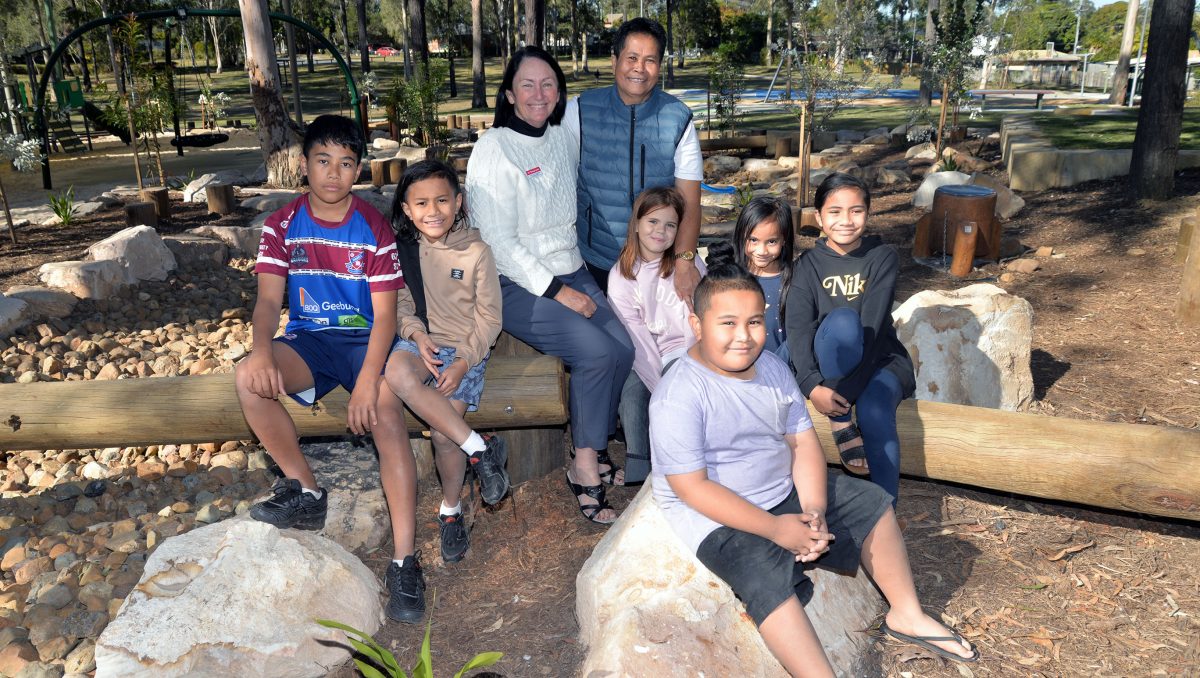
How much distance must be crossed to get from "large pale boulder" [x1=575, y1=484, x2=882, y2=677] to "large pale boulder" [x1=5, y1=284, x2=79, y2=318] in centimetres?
518

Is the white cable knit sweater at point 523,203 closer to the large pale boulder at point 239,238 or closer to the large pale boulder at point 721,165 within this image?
the large pale boulder at point 239,238

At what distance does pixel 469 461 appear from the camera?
3.33 metres

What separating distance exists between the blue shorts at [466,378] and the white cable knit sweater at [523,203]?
1.42ft

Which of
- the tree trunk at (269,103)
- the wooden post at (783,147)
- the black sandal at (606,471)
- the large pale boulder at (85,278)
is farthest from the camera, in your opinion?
the wooden post at (783,147)

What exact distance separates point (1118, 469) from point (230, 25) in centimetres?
5092

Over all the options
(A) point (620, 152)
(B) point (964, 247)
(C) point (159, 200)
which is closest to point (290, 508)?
(A) point (620, 152)

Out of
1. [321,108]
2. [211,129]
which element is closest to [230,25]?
[321,108]

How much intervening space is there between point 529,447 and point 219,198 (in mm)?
7663

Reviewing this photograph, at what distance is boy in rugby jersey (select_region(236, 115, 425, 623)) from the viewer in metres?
3.22

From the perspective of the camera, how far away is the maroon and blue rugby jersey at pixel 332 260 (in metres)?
3.33

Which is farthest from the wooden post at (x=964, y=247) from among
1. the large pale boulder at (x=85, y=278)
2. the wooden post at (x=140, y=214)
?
the wooden post at (x=140, y=214)

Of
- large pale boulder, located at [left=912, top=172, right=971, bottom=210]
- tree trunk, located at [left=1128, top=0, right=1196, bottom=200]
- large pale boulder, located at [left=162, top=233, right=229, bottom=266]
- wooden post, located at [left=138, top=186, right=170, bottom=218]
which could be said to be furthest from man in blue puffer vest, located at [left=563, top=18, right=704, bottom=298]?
wooden post, located at [left=138, top=186, right=170, bottom=218]

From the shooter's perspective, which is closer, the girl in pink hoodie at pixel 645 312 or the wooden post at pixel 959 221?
the girl in pink hoodie at pixel 645 312

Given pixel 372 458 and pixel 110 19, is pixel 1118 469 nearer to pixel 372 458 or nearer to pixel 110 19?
pixel 372 458
